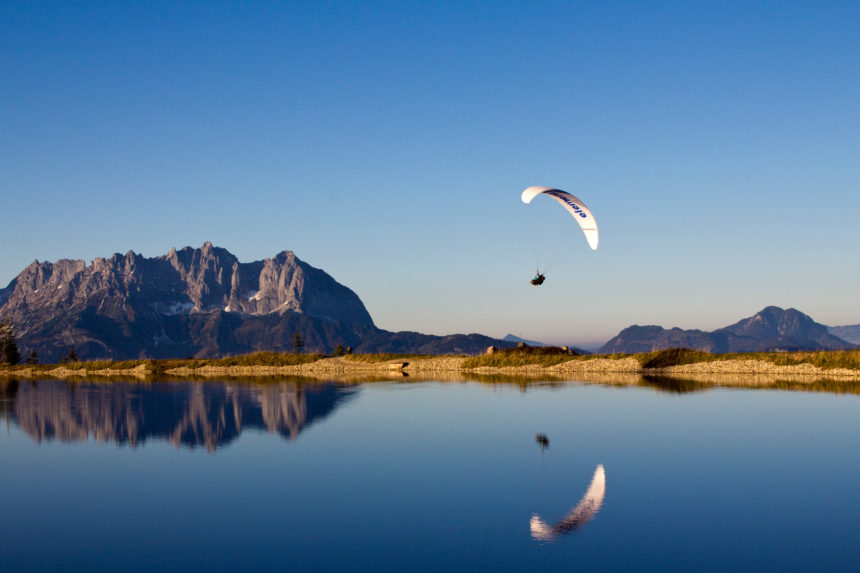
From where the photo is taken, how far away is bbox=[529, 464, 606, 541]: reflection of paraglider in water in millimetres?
18200

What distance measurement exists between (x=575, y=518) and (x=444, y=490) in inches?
203

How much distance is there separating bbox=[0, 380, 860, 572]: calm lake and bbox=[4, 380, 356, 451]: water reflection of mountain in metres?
0.41

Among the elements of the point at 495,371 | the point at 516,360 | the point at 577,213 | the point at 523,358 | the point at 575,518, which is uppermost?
the point at 577,213

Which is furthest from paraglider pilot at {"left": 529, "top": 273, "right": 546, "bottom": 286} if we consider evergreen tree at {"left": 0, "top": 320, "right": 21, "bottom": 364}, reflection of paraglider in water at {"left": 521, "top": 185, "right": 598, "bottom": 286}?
evergreen tree at {"left": 0, "top": 320, "right": 21, "bottom": 364}

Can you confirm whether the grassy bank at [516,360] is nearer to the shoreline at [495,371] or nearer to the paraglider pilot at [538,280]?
the shoreline at [495,371]

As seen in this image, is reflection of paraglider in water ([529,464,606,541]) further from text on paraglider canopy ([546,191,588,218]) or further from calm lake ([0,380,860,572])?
text on paraglider canopy ([546,191,588,218])

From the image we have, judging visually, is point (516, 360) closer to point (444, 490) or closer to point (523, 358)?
point (523, 358)

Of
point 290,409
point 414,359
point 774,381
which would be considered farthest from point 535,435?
point 414,359

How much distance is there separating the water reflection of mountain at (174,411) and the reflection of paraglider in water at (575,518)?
18335mm

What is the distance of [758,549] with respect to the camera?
16781mm

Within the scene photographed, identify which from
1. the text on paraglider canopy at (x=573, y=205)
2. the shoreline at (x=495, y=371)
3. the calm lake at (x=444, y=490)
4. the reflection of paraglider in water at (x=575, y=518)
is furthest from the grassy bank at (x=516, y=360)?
the reflection of paraglider in water at (x=575, y=518)

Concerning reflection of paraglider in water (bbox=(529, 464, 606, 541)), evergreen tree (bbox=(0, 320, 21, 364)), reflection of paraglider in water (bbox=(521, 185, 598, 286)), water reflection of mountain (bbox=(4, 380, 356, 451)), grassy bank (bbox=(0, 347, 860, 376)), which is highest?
reflection of paraglider in water (bbox=(521, 185, 598, 286))

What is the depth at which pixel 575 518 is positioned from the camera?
1944 centimetres

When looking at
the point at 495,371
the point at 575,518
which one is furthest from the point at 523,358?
the point at 575,518
